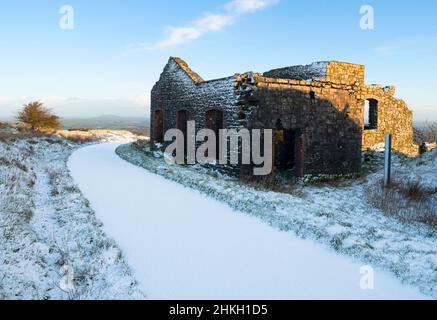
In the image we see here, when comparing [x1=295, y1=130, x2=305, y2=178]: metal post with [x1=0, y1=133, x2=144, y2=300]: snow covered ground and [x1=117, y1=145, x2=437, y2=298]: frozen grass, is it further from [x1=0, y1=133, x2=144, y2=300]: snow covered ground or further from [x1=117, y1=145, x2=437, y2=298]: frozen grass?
[x1=0, y1=133, x2=144, y2=300]: snow covered ground

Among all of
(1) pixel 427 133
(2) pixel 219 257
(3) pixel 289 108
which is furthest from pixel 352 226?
(1) pixel 427 133

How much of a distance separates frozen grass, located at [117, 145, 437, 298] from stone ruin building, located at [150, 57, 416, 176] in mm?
2510

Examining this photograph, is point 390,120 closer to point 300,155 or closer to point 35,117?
point 300,155

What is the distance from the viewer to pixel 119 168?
1230 centimetres

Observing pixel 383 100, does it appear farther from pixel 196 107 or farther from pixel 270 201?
pixel 270 201

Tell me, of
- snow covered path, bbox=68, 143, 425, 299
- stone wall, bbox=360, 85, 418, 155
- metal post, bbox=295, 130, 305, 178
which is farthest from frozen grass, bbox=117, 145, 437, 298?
stone wall, bbox=360, 85, 418, 155

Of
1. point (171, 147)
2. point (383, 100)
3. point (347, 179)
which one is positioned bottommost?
point (347, 179)

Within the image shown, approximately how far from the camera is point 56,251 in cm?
482

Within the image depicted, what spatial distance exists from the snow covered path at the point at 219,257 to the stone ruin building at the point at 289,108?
4795mm

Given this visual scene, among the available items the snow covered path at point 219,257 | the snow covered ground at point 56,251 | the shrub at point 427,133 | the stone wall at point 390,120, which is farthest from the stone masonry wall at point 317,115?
the shrub at point 427,133
